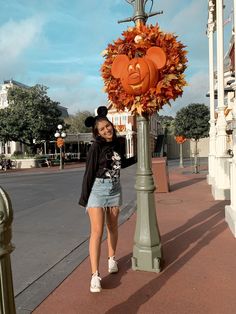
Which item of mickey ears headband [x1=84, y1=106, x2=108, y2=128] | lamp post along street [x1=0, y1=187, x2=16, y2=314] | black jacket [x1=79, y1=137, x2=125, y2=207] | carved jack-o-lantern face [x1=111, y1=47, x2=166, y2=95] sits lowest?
lamp post along street [x1=0, y1=187, x2=16, y2=314]

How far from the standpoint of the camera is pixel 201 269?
13.4 feet

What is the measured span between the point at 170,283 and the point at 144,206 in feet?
3.01

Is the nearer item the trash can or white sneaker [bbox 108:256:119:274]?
white sneaker [bbox 108:256:119:274]

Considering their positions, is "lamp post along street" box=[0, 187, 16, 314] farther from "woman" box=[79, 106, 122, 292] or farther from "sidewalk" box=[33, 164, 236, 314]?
"woman" box=[79, 106, 122, 292]

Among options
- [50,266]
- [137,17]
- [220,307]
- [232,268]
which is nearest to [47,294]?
[50,266]

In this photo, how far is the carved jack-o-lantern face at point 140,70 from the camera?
382 cm

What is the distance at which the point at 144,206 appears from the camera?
162 inches

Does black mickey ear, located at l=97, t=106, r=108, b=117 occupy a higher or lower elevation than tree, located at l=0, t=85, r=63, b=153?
lower

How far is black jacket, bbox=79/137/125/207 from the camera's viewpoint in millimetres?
3654

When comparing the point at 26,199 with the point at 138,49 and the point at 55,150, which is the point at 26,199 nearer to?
the point at 138,49

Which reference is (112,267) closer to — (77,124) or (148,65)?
(148,65)

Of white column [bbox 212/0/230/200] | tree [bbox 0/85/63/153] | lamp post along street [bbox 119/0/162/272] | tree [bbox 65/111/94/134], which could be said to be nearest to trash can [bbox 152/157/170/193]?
white column [bbox 212/0/230/200]

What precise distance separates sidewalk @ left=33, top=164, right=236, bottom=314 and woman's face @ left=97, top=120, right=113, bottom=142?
163 cm

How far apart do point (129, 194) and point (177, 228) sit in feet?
16.7
